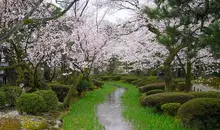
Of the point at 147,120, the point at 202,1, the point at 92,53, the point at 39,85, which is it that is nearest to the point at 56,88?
the point at 39,85

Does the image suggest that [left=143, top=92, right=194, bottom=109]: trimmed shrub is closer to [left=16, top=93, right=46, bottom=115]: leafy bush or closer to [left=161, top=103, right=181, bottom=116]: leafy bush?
[left=161, top=103, right=181, bottom=116]: leafy bush

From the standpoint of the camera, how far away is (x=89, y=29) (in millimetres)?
15828

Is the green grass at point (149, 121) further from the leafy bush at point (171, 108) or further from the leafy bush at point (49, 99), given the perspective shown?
the leafy bush at point (49, 99)

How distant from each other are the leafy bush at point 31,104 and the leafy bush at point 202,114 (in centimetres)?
541

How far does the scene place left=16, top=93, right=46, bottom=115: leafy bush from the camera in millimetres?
10523

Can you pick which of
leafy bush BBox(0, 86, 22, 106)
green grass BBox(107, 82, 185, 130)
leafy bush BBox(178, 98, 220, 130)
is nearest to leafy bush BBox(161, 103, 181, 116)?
green grass BBox(107, 82, 185, 130)

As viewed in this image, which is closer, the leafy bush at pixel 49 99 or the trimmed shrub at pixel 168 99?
the trimmed shrub at pixel 168 99

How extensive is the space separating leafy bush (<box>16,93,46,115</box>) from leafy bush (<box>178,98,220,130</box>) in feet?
17.8

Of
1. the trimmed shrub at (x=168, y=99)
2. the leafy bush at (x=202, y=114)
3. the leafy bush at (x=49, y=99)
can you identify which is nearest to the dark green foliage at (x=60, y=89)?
the leafy bush at (x=49, y=99)

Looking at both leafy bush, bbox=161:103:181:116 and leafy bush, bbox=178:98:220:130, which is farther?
leafy bush, bbox=161:103:181:116

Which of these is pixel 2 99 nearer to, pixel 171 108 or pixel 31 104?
pixel 31 104

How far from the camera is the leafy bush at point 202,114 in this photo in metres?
8.29

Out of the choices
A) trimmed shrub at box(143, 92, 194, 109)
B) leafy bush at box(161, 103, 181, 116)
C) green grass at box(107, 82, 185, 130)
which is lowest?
green grass at box(107, 82, 185, 130)

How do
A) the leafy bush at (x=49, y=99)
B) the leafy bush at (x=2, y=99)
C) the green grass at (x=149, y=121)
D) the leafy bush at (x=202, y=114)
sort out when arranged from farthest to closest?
the leafy bush at (x=2, y=99) < the leafy bush at (x=49, y=99) < the green grass at (x=149, y=121) < the leafy bush at (x=202, y=114)
